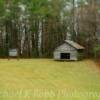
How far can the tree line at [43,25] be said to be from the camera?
2112 centimetres

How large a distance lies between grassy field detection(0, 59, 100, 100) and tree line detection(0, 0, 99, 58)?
469cm

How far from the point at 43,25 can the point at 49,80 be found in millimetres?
9760

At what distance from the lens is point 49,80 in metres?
13.3

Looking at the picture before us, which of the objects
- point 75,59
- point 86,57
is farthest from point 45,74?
point 86,57

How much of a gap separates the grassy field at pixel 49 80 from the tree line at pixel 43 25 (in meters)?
4.69

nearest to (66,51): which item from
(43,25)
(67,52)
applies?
(67,52)

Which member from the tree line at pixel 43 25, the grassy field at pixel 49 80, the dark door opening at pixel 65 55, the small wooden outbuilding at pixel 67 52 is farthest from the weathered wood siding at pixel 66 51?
the tree line at pixel 43 25

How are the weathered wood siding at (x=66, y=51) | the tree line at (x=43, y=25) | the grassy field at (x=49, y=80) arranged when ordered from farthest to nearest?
the tree line at (x=43, y=25) < the weathered wood siding at (x=66, y=51) < the grassy field at (x=49, y=80)

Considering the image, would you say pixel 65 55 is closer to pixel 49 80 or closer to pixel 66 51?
pixel 66 51

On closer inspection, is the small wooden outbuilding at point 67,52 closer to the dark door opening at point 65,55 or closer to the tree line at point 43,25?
the dark door opening at point 65,55

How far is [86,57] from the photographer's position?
20734 mm

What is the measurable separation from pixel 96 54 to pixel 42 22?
5.03 m

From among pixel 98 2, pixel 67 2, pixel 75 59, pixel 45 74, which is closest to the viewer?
pixel 45 74

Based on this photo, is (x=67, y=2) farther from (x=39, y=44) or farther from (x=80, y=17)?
(x=39, y=44)
